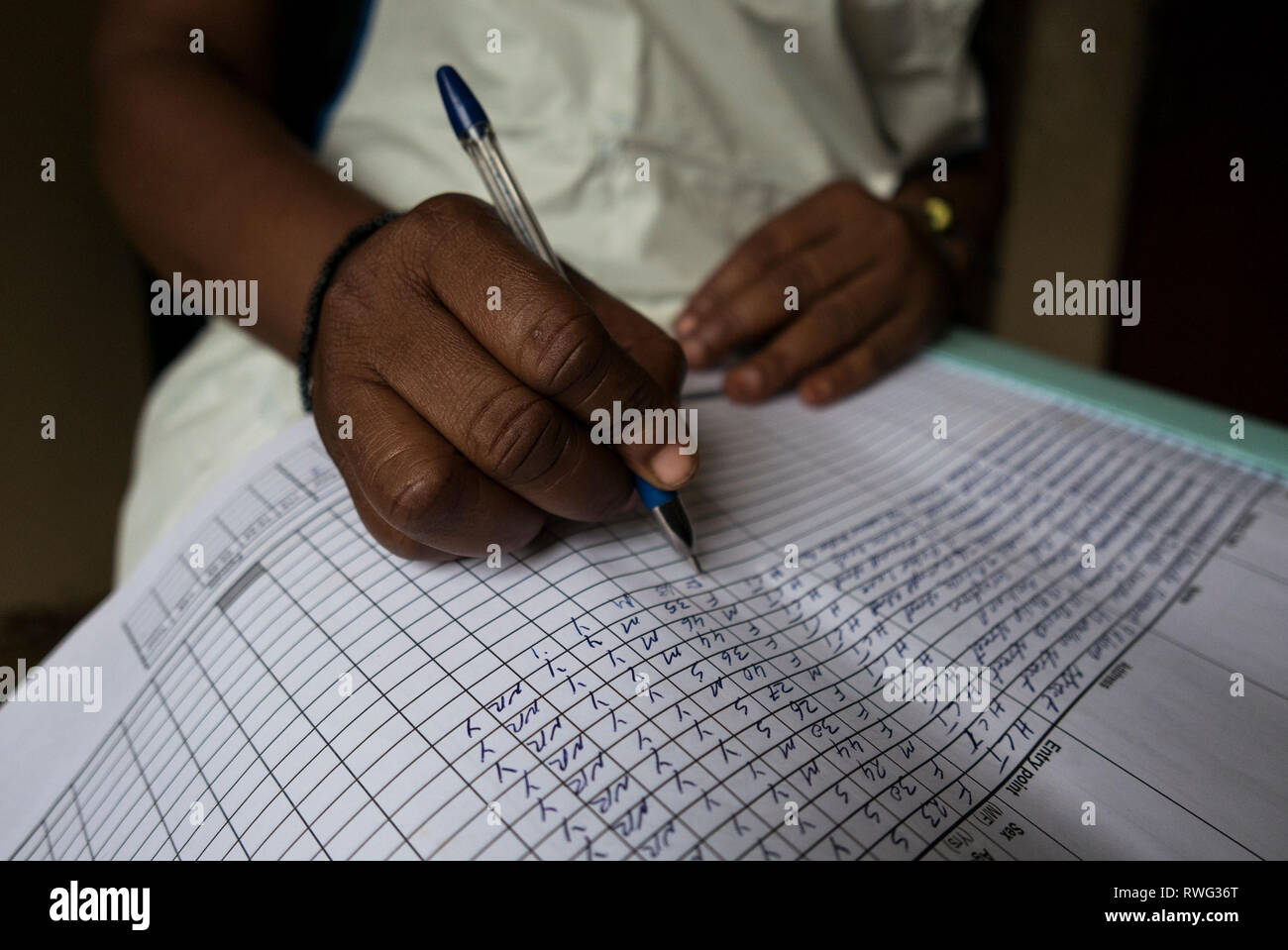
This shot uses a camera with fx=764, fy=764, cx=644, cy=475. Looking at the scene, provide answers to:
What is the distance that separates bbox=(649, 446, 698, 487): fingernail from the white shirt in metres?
0.32

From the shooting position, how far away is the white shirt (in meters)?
0.63

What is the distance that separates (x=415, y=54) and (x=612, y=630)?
55 centimetres

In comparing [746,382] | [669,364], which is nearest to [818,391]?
[746,382]

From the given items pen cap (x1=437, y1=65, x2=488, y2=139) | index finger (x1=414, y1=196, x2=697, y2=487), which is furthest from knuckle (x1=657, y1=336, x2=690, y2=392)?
pen cap (x1=437, y1=65, x2=488, y2=139)

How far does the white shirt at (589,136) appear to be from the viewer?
0.63 meters

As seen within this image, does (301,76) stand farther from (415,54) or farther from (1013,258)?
(1013,258)

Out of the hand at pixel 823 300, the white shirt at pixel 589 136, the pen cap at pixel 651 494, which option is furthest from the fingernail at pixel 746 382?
the pen cap at pixel 651 494

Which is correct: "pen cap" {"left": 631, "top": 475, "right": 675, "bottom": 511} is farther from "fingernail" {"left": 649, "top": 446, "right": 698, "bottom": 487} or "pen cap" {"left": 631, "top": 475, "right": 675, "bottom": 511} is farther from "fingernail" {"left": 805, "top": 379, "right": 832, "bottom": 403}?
"fingernail" {"left": 805, "top": 379, "right": 832, "bottom": 403}

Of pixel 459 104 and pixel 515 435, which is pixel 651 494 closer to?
pixel 515 435

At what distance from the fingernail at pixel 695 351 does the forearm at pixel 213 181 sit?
0.88ft

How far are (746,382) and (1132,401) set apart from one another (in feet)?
1.14

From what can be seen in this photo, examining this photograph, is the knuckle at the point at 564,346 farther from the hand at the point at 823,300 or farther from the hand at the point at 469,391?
the hand at the point at 823,300

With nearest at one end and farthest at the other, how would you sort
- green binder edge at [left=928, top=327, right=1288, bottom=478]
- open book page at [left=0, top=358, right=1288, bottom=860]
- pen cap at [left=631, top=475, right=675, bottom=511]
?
open book page at [left=0, top=358, right=1288, bottom=860] → pen cap at [left=631, top=475, right=675, bottom=511] → green binder edge at [left=928, top=327, right=1288, bottom=478]
